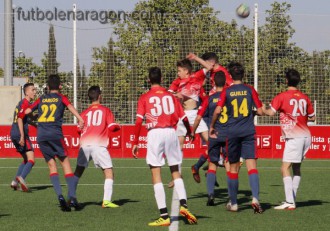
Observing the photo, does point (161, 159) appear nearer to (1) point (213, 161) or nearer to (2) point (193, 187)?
(1) point (213, 161)

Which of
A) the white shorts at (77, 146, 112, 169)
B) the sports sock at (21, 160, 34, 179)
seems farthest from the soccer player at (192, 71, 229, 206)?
the sports sock at (21, 160, 34, 179)

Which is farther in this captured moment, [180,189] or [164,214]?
[180,189]

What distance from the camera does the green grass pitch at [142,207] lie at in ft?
34.2

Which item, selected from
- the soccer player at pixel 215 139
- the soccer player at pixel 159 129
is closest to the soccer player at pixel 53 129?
the soccer player at pixel 159 129

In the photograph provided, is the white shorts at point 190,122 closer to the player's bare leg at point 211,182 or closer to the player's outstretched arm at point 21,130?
the player's bare leg at point 211,182

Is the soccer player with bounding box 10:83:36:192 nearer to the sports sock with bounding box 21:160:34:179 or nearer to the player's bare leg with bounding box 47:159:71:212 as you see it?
the sports sock with bounding box 21:160:34:179

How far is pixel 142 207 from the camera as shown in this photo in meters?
12.5

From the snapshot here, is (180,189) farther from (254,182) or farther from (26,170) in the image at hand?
(26,170)

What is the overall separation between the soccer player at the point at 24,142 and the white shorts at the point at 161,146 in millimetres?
4933

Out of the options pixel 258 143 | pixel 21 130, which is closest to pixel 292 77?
pixel 21 130

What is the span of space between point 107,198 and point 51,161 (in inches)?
40.3

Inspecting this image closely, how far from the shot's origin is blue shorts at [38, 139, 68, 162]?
494 inches

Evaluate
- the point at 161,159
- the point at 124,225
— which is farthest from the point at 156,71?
the point at 124,225

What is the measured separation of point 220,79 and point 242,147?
4.55 ft
